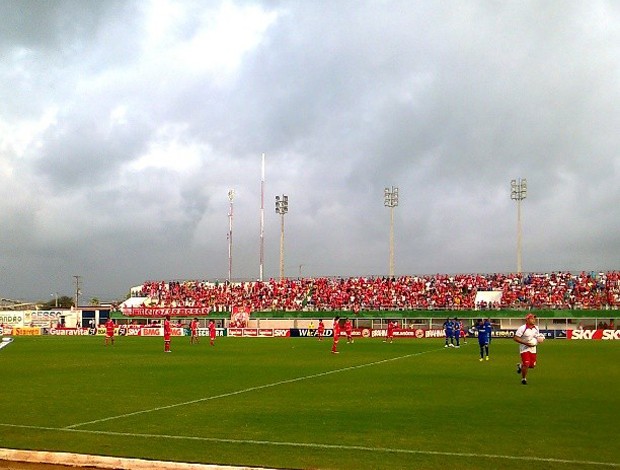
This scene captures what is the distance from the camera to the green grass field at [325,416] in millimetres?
10984

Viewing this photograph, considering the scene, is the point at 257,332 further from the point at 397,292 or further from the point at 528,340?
the point at 528,340

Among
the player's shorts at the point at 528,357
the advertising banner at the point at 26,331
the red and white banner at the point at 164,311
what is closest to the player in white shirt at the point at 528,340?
the player's shorts at the point at 528,357

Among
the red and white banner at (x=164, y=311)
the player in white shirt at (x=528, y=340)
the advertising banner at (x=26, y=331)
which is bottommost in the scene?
the advertising banner at (x=26, y=331)

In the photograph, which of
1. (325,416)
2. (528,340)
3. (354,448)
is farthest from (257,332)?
(354,448)

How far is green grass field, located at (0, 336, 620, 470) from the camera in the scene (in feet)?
36.0

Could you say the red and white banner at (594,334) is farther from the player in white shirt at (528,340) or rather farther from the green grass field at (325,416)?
the player in white shirt at (528,340)

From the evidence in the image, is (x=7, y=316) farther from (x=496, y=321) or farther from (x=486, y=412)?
(x=486, y=412)

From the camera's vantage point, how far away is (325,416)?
585 inches

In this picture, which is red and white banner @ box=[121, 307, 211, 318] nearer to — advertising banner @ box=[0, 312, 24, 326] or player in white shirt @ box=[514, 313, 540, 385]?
advertising banner @ box=[0, 312, 24, 326]

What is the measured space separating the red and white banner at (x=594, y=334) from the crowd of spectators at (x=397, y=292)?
471cm

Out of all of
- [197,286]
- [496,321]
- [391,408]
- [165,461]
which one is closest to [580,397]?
[391,408]

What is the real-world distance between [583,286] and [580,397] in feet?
191

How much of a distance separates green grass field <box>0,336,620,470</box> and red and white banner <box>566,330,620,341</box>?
3602 cm

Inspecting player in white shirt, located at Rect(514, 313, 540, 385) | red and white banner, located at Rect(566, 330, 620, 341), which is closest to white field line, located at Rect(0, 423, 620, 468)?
player in white shirt, located at Rect(514, 313, 540, 385)
